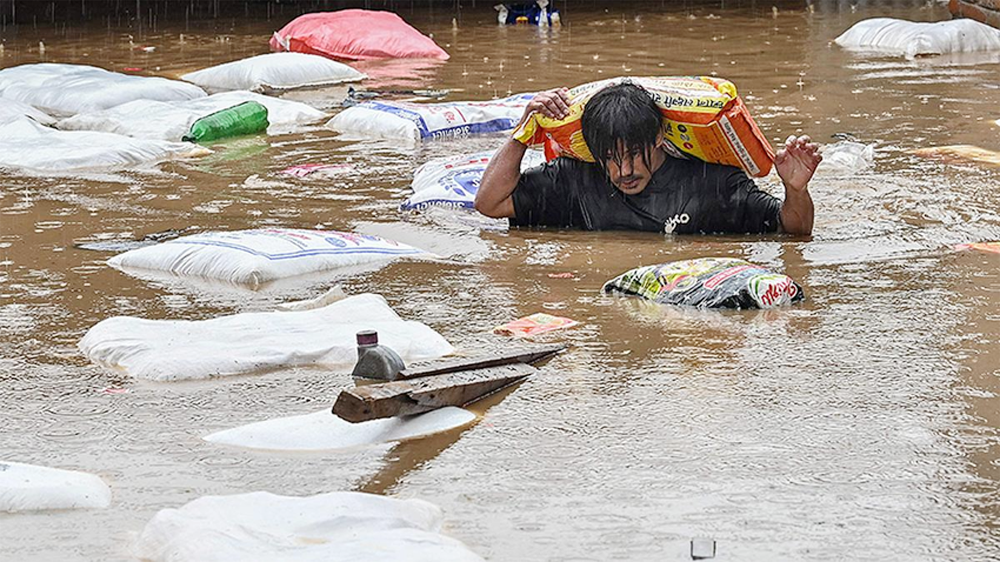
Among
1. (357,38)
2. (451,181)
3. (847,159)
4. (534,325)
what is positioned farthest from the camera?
(357,38)

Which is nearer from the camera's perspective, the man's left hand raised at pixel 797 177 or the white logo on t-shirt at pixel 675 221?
the man's left hand raised at pixel 797 177

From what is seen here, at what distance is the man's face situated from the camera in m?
5.54

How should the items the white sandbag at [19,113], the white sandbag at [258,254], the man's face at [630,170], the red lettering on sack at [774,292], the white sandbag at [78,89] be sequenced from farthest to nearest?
the white sandbag at [78,89]
the white sandbag at [19,113]
the man's face at [630,170]
the white sandbag at [258,254]
the red lettering on sack at [774,292]

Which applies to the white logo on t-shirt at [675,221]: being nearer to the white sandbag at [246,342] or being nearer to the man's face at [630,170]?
the man's face at [630,170]

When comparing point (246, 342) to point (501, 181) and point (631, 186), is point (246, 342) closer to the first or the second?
point (501, 181)

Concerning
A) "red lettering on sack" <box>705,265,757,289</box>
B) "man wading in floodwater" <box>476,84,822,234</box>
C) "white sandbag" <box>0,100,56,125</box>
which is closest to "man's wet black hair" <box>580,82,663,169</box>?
"man wading in floodwater" <box>476,84,822,234</box>

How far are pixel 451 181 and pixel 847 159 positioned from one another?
200 cm

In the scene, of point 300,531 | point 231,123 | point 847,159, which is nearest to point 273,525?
point 300,531

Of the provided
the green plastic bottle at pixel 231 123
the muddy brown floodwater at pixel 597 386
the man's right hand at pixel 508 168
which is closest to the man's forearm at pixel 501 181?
the man's right hand at pixel 508 168

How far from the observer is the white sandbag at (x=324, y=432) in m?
3.51

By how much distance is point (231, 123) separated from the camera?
28.5ft

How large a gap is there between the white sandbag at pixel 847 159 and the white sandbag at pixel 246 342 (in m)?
3.36

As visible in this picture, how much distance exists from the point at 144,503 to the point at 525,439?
89cm

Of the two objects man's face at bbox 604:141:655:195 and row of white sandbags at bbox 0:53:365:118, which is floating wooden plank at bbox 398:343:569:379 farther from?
row of white sandbags at bbox 0:53:365:118
